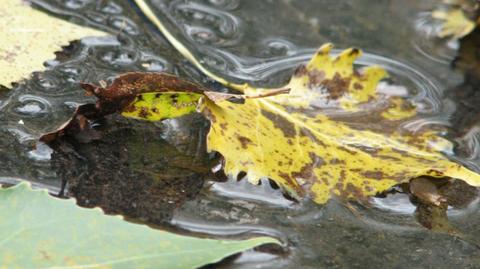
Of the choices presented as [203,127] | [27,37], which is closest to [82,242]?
[203,127]

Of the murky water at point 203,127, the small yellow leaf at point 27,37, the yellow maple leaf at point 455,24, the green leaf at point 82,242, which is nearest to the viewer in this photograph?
the green leaf at point 82,242

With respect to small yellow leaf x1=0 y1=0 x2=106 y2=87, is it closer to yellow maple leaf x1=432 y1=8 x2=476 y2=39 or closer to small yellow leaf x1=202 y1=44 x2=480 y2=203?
small yellow leaf x1=202 y1=44 x2=480 y2=203

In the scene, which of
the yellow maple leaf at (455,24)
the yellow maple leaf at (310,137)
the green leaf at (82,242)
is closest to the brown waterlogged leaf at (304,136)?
the yellow maple leaf at (310,137)

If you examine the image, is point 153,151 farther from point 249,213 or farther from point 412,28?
point 412,28

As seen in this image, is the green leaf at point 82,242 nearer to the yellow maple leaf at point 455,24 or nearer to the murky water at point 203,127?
the murky water at point 203,127

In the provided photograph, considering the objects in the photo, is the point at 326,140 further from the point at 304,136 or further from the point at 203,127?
the point at 203,127

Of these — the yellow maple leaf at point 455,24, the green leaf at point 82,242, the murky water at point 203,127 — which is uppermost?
the yellow maple leaf at point 455,24

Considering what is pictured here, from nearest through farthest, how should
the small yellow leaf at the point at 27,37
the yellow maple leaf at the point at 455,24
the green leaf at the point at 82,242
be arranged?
the green leaf at the point at 82,242
the small yellow leaf at the point at 27,37
the yellow maple leaf at the point at 455,24

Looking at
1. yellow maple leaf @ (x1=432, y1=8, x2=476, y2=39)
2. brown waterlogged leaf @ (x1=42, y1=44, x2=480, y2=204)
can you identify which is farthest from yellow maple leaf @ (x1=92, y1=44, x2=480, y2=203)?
yellow maple leaf @ (x1=432, y1=8, x2=476, y2=39)
